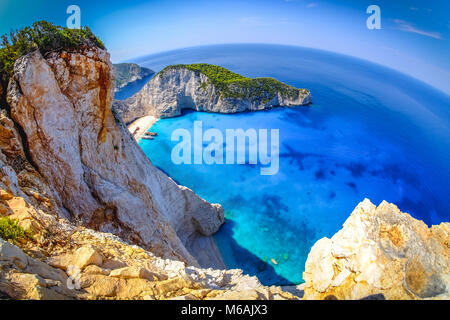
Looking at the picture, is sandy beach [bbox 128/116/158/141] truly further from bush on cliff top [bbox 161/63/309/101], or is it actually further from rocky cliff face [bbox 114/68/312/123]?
bush on cliff top [bbox 161/63/309/101]

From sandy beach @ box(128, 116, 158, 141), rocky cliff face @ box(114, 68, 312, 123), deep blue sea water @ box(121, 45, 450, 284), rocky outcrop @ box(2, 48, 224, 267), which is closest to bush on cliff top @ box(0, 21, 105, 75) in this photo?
rocky outcrop @ box(2, 48, 224, 267)

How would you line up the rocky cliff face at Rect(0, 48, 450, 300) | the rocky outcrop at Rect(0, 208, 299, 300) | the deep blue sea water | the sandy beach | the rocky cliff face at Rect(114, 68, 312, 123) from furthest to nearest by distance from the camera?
the rocky cliff face at Rect(114, 68, 312, 123) → the sandy beach → the deep blue sea water → the rocky cliff face at Rect(0, 48, 450, 300) → the rocky outcrop at Rect(0, 208, 299, 300)

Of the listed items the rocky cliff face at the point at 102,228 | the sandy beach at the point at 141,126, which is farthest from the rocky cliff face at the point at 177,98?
the rocky cliff face at the point at 102,228

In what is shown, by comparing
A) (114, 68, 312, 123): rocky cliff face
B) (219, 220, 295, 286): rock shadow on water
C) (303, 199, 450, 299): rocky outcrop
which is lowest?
(219, 220, 295, 286): rock shadow on water

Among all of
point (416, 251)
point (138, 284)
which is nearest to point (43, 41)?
point (138, 284)

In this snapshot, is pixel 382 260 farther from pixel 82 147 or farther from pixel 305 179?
pixel 305 179

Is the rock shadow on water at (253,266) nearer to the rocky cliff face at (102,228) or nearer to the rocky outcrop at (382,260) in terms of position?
the rocky cliff face at (102,228)
